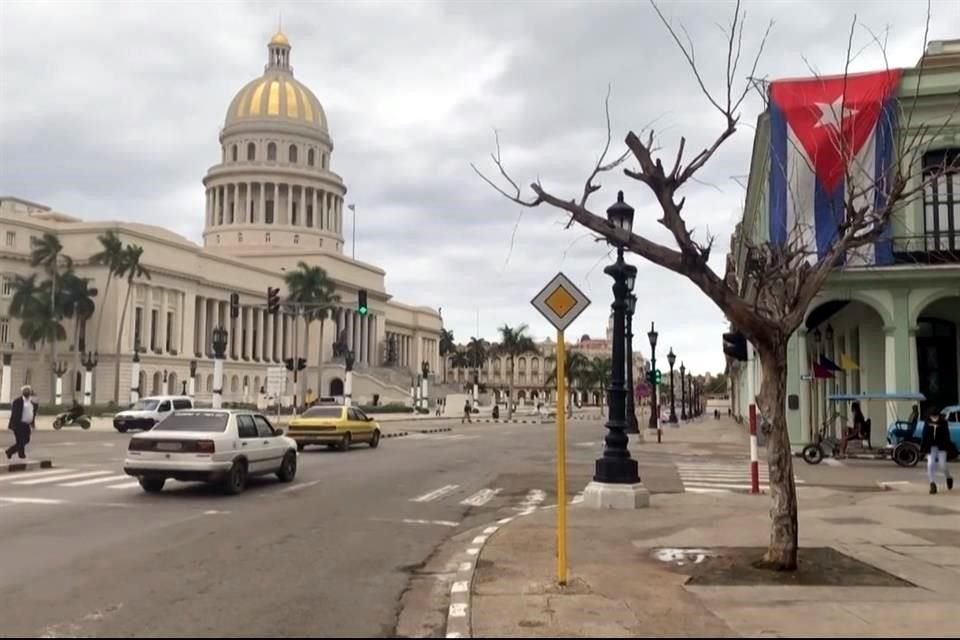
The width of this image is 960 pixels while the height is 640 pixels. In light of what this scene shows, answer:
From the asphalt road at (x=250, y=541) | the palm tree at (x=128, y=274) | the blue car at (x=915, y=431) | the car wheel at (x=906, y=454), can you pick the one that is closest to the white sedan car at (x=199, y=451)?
the asphalt road at (x=250, y=541)

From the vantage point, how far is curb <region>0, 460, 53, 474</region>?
70.0ft

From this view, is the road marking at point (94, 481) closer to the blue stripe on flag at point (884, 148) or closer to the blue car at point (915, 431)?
the blue stripe on flag at point (884, 148)

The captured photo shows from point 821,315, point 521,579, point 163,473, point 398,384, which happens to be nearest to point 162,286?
point 398,384

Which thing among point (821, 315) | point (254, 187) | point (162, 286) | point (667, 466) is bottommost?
point (667, 466)

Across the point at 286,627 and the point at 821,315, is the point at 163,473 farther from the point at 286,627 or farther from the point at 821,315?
the point at 821,315

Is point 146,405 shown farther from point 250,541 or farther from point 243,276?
point 243,276

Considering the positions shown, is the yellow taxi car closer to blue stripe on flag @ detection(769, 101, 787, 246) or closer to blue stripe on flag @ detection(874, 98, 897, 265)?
blue stripe on flag @ detection(769, 101, 787, 246)

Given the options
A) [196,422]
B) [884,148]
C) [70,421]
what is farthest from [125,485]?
[70,421]

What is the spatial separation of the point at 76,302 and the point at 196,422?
253 ft

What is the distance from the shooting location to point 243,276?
110 meters

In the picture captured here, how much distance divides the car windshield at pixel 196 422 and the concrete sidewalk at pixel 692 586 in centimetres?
644

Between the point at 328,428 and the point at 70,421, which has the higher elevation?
the point at 328,428

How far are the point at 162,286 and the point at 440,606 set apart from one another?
3723 inches

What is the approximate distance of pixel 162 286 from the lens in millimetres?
96875
